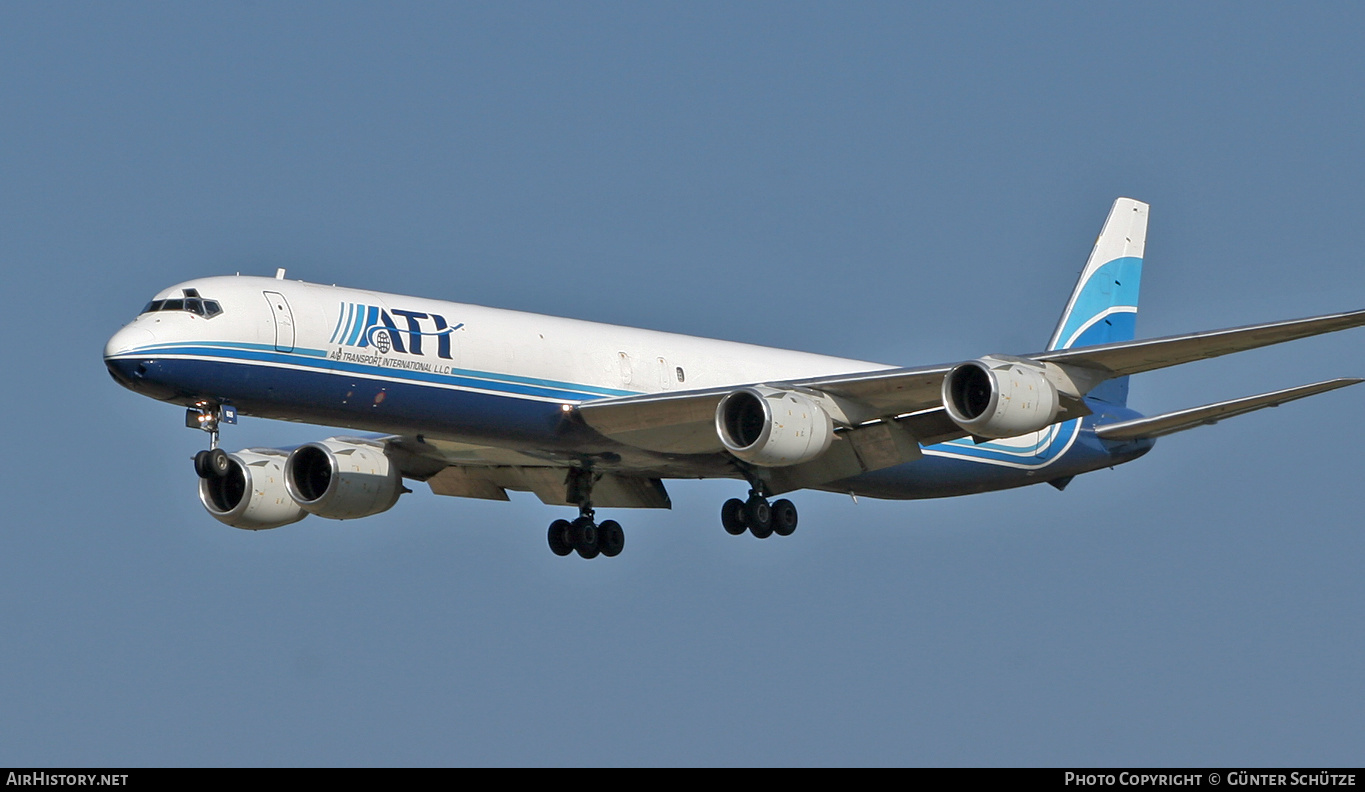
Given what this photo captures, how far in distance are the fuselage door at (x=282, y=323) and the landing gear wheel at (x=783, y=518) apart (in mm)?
11380

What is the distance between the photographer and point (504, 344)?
3706cm

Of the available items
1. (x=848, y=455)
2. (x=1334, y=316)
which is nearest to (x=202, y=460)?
(x=848, y=455)

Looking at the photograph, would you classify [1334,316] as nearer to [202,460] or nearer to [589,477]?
[589,477]

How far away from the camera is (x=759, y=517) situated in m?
40.7

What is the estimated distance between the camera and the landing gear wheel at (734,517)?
1614 inches

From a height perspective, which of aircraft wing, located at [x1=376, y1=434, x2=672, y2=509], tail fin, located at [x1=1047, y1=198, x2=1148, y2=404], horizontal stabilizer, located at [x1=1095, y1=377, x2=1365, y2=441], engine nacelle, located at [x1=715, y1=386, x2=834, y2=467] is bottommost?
engine nacelle, located at [x1=715, y1=386, x2=834, y2=467]

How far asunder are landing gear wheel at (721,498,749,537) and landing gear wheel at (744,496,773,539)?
0.55 feet

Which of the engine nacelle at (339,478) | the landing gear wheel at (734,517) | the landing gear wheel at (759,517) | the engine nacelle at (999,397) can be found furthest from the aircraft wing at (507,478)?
the engine nacelle at (999,397)

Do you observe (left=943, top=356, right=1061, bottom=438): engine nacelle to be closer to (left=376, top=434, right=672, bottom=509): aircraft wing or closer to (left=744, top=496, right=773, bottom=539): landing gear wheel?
(left=744, top=496, right=773, bottom=539): landing gear wheel

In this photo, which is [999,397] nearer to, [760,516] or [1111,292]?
[760,516]

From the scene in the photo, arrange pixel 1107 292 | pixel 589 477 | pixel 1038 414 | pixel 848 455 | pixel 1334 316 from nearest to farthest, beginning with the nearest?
pixel 1334 316 < pixel 1038 414 < pixel 848 455 < pixel 589 477 < pixel 1107 292

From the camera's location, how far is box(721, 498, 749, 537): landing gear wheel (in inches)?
1614

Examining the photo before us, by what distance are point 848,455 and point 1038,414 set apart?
4.96 metres

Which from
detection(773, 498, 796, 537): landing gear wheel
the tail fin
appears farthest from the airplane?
the tail fin
